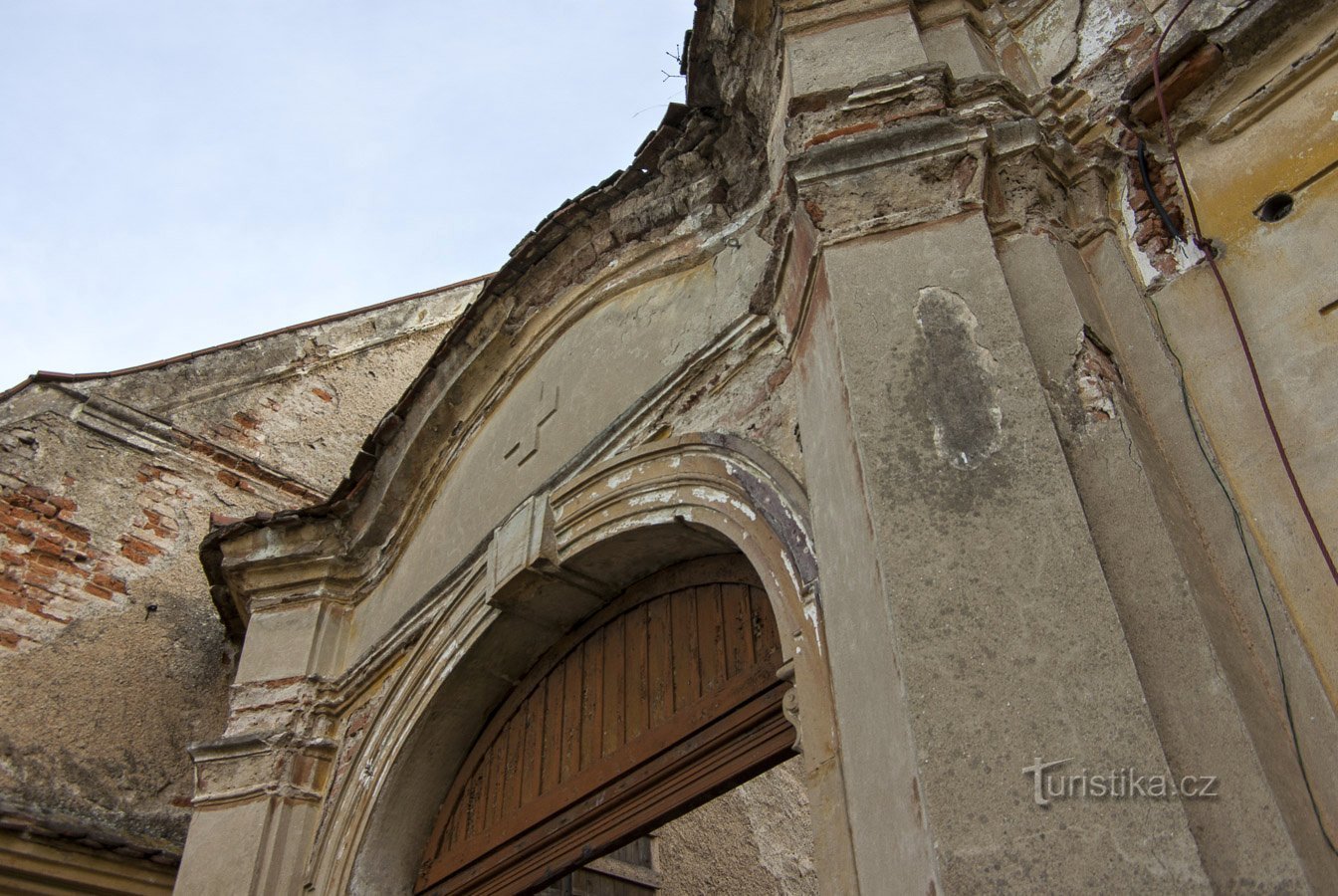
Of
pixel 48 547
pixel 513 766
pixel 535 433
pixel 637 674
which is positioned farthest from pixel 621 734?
pixel 48 547

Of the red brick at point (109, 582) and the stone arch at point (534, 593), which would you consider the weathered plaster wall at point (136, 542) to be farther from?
the stone arch at point (534, 593)

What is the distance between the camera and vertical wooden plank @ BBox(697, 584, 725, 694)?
3.48 meters

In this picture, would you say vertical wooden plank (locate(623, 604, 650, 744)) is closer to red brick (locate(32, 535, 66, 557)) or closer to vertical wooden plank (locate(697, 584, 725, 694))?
vertical wooden plank (locate(697, 584, 725, 694))

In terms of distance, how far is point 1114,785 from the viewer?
5.91 feet

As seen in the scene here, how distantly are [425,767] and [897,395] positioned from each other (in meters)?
2.84

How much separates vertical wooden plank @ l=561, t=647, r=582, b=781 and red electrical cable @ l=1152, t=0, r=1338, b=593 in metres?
2.51

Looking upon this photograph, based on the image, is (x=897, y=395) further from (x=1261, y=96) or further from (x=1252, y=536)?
(x=1261, y=96)

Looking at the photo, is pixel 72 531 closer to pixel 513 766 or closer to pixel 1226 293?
pixel 513 766

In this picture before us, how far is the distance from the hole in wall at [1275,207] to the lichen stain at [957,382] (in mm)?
720

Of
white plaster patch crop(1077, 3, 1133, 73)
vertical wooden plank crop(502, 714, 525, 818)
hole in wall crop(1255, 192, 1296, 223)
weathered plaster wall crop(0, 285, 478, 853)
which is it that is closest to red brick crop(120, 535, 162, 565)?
weathered plaster wall crop(0, 285, 478, 853)

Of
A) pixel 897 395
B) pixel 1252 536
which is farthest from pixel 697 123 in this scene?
pixel 1252 536

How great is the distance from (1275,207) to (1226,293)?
0.90ft

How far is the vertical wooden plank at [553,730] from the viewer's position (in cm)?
405

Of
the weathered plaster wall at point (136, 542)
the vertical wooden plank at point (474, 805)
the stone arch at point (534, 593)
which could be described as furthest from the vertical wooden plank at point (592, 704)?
the weathered plaster wall at point (136, 542)
